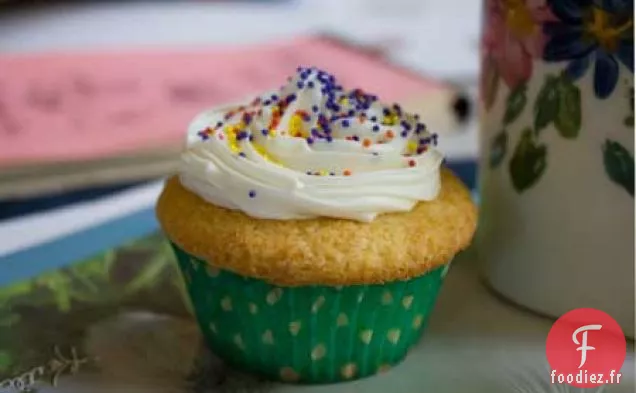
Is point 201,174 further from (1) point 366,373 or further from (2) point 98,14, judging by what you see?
(2) point 98,14

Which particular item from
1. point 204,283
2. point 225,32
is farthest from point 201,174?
point 225,32

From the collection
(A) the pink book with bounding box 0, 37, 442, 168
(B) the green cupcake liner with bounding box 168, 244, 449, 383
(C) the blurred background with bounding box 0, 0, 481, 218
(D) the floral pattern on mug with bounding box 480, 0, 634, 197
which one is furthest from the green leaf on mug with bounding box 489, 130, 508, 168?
(A) the pink book with bounding box 0, 37, 442, 168

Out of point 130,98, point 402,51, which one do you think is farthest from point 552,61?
point 402,51

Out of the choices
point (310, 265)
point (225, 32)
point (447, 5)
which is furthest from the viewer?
point (447, 5)

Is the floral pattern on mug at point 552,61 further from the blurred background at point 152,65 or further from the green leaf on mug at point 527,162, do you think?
the blurred background at point 152,65

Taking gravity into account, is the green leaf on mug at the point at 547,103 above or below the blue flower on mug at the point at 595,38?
below

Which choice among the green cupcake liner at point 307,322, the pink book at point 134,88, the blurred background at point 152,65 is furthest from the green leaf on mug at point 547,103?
the pink book at point 134,88

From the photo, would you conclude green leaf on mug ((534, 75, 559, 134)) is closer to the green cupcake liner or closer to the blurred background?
the green cupcake liner
